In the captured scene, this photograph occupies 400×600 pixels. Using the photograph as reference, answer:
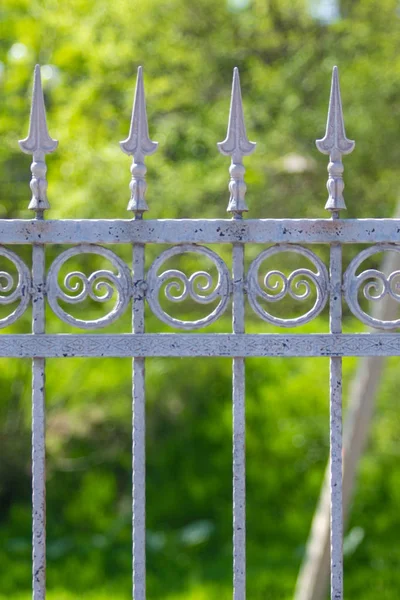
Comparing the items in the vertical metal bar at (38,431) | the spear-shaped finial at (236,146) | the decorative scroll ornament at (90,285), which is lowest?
the vertical metal bar at (38,431)

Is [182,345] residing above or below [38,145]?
below

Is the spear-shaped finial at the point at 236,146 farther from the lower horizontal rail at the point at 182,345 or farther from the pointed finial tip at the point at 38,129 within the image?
the pointed finial tip at the point at 38,129

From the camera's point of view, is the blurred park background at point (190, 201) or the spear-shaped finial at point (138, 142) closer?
the spear-shaped finial at point (138, 142)

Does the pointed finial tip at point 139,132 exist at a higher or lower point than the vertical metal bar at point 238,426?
higher

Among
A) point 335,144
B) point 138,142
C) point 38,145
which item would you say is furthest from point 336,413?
point 38,145

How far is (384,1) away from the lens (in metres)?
5.65

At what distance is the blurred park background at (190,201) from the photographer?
5.50 meters

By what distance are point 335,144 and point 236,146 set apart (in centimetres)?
25

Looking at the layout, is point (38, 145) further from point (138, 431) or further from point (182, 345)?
point (138, 431)

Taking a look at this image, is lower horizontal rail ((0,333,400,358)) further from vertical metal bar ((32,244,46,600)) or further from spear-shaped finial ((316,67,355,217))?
spear-shaped finial ((316,67,355,217))

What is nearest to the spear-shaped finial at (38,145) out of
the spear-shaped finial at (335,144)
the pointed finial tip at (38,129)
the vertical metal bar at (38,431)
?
the pointed finial tip at (38,129)

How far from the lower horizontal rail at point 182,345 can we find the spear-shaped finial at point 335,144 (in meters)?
0.33

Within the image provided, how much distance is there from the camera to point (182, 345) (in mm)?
2041

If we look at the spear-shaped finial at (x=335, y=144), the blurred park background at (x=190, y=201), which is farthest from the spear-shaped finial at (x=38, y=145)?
the blurred park background at (x=190, y=201)
